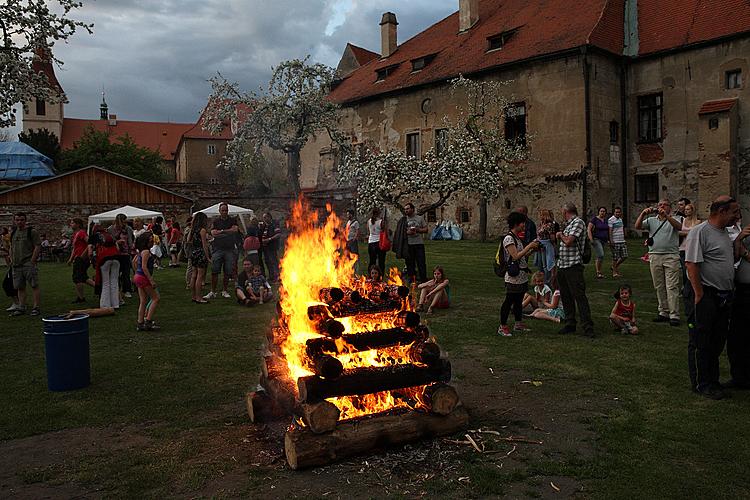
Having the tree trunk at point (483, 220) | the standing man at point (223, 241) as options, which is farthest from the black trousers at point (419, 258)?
the tree trunk at point (483, 220)

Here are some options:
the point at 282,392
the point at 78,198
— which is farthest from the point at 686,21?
the point at 78,198

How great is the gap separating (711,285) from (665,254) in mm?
3854

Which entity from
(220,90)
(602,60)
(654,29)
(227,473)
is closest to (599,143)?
(602,60)

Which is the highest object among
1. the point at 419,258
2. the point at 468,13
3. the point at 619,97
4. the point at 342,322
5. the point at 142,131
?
the point at 142,131

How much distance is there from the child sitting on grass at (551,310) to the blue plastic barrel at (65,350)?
763cm

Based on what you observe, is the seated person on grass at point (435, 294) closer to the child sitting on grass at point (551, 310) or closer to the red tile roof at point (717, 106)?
the child sitting on grass at point (551, 310)

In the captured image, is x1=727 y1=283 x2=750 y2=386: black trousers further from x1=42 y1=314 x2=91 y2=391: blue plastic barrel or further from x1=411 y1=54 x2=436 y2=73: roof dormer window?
x1=411 y1=54 x2=436 y2=73: roof dormer window

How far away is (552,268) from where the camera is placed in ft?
40.9

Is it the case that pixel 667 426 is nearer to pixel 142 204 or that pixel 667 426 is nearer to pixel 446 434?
pixel 446 434

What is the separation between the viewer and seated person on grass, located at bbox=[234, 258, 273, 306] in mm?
13406

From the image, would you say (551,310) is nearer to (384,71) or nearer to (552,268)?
(552,268)

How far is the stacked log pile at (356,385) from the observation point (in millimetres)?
4930

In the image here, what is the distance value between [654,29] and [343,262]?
29.1 m

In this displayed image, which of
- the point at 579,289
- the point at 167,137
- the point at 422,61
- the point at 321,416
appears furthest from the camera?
the point at 167,137
